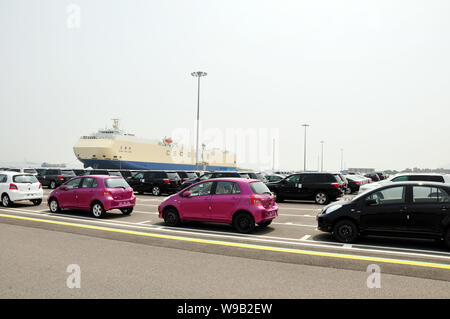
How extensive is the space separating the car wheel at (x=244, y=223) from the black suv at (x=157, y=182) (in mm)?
13779

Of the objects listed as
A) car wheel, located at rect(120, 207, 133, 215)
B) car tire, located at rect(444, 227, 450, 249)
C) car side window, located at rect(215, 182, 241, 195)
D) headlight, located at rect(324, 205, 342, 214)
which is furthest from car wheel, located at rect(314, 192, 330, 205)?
car tire, located at rect(444, 227, 450, 249)

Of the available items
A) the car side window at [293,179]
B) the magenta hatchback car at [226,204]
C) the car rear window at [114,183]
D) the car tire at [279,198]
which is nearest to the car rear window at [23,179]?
the car rear window at [114,183]

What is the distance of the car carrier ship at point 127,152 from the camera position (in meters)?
64.0

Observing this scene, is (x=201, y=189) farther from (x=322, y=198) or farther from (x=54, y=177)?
(x=54, y=177)

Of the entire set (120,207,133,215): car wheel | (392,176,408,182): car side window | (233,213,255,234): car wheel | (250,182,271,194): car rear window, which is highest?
(392,176,408,182): car side window

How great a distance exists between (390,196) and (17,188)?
1474 centimetres

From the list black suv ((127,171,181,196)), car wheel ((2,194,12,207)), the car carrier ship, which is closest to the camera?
car wheel ((2,194,12,207))

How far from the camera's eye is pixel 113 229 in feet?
31.3

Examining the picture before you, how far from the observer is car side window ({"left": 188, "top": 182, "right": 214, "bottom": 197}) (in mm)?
10038

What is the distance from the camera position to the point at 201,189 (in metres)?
10.2

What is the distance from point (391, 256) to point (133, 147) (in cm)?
6650

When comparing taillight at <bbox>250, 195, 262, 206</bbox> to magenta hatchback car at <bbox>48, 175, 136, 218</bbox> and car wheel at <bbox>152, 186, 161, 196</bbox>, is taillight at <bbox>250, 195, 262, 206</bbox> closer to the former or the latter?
magenta hatchback car at <bbox>48, 175, 136, 218</bbox>

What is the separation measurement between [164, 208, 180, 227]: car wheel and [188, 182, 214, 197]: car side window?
83 centimetres
